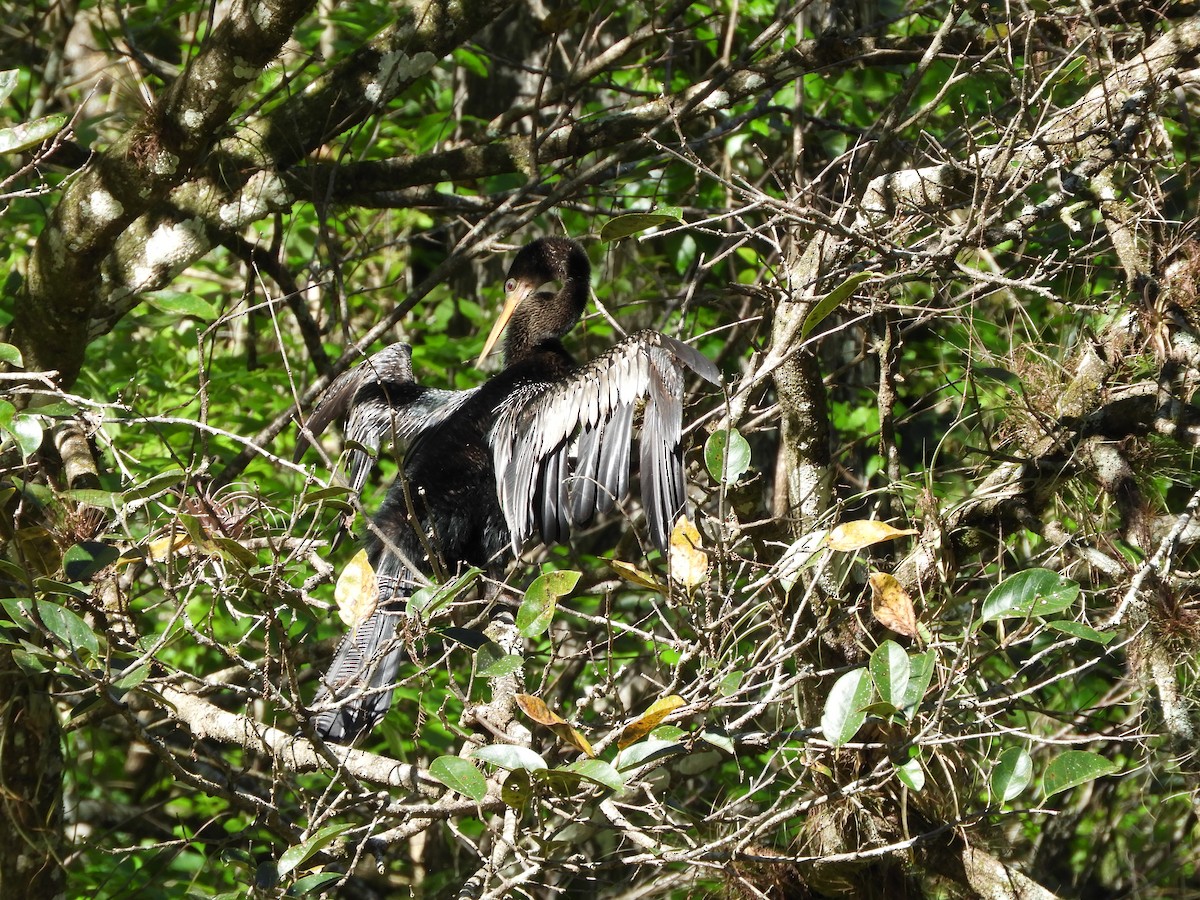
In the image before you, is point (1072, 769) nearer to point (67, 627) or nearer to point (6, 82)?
point (67, 627)

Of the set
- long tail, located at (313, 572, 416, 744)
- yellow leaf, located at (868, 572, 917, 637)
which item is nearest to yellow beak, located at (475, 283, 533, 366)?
long tail, located at (313, 572, 416, 744)

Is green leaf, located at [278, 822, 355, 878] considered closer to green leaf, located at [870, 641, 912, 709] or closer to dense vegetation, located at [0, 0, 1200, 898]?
dense vegetation, located at [0, 0, 1200, 898]

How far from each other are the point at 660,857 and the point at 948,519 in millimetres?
1178

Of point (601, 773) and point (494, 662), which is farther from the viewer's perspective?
point (494, 662)

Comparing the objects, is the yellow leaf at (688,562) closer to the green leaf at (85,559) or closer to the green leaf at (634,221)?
the green leaf at (634,221)

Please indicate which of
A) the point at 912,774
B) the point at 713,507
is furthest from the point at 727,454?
the point at 713,507

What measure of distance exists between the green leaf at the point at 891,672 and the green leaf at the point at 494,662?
0.55m

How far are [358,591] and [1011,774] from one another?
42.7 inches

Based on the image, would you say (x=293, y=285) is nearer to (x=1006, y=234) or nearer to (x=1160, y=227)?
(x=1006, y=234)

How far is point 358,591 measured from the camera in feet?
6.20

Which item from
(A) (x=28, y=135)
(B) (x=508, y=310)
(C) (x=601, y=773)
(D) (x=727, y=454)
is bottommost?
(B) (x=508, y=310)

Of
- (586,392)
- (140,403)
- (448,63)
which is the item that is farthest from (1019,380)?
(448,63)

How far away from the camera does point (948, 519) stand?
2619mm

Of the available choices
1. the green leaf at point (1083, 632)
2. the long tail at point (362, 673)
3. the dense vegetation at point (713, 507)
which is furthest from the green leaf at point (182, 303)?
the green leaf at point (1083, 632)
